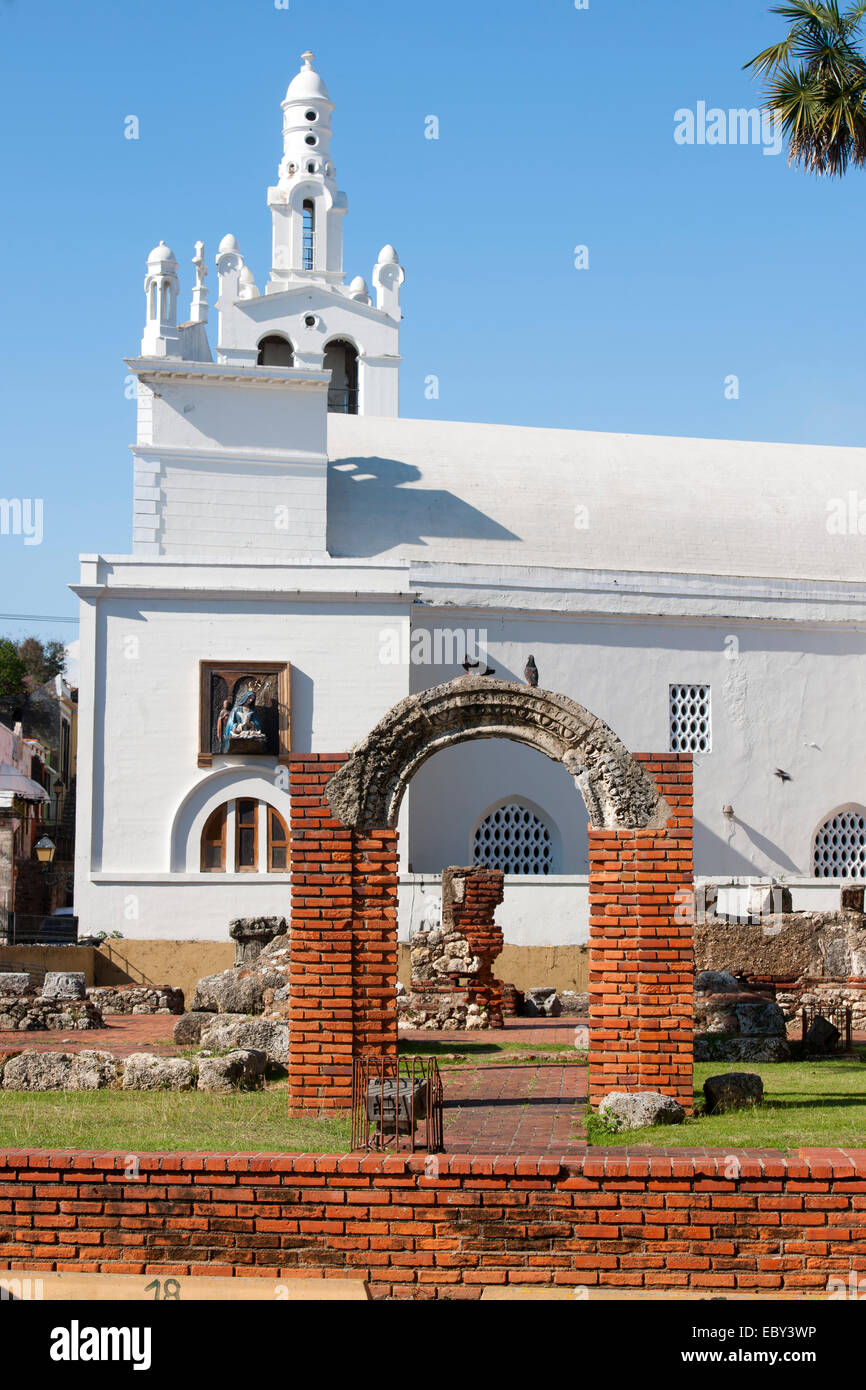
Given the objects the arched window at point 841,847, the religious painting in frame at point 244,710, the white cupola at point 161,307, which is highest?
the white cupola at point 161,307

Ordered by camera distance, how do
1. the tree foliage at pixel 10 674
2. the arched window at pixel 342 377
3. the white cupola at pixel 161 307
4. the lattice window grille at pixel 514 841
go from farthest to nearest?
the tree foliage at pixel 10 674 → the arched window at pixel 342 377 → the white cupola at pixel 161 307 → the lattice window grille at pixel 514 841

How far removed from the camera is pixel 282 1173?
7.43 metres

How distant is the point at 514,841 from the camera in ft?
91.7

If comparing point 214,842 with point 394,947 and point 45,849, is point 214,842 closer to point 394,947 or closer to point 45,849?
point 394,947

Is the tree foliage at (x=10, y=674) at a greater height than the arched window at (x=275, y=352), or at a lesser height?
lesser

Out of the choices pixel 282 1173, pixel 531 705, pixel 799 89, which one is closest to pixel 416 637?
pixel 799 89

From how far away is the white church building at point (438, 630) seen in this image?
2600 cm

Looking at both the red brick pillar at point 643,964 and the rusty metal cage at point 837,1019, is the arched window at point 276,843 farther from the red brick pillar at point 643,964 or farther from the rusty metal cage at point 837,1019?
the red brick pillar at point 643,964

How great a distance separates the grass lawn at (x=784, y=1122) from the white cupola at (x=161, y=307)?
20.0 metres

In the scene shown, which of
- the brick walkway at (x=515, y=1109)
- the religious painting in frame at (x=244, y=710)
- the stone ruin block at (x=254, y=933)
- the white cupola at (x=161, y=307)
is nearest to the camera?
the brick walkway at (x=515, y=1109)

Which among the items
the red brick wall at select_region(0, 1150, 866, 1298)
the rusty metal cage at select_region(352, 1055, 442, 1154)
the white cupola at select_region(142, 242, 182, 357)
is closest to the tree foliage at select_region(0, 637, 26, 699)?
the white cupola at select_region(142, 242, 182, 357)

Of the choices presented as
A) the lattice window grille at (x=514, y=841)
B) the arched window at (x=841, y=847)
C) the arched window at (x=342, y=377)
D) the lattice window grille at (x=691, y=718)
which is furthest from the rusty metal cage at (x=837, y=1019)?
the arched window at (x=342, y=377)

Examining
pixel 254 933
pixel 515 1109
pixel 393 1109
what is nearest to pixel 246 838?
pixel 254 933

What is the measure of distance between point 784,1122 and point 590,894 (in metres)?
2.06
